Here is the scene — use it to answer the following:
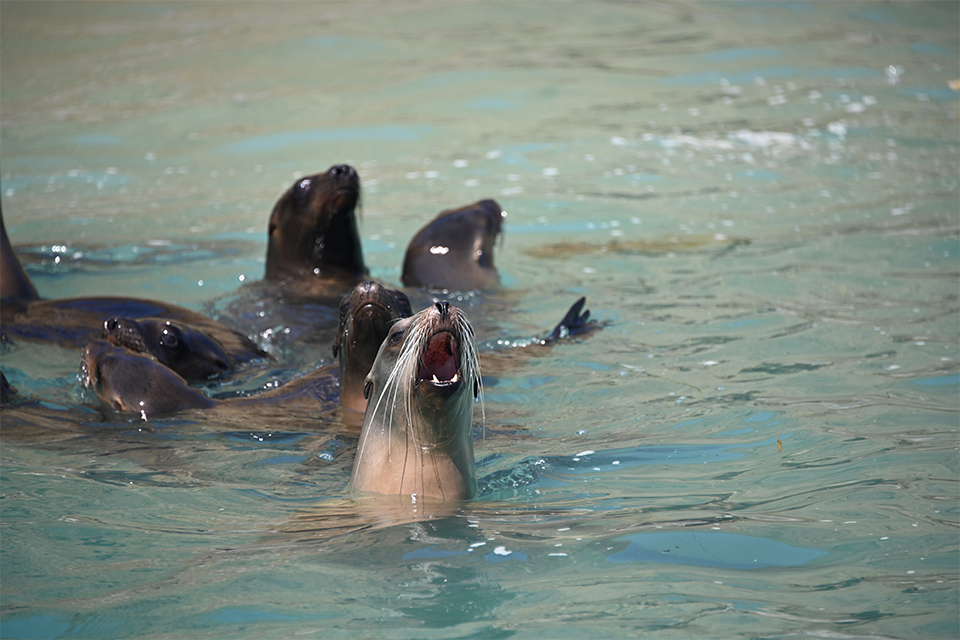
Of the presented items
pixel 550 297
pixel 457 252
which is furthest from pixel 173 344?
pixel 550 297

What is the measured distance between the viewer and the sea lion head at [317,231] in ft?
20.4

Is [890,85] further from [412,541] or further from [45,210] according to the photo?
[412,541]

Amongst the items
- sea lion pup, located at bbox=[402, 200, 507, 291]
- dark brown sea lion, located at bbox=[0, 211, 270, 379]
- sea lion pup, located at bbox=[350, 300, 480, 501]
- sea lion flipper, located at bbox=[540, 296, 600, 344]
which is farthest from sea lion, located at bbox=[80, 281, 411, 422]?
sea lion pup, located at bbox=[402, 200, 507, 291]

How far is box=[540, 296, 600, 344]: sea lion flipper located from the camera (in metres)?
5.51

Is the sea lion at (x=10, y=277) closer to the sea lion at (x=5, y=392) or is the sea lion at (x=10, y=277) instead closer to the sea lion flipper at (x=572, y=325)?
the sea lion at (x=5, y=392)

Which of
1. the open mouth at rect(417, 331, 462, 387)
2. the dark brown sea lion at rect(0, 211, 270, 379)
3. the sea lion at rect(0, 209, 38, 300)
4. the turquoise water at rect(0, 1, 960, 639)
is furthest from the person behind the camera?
the sea lion at rect(0, 209, 38, 300)

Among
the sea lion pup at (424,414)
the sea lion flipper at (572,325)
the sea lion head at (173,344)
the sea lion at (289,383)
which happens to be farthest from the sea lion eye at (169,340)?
the sea lion flipper at (572,325)

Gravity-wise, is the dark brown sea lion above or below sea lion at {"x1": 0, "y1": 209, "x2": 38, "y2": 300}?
below

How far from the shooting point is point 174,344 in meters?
5.02

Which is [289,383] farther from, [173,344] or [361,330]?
[361,330]

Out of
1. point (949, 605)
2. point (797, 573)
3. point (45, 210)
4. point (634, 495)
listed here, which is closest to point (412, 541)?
point (634, 495)

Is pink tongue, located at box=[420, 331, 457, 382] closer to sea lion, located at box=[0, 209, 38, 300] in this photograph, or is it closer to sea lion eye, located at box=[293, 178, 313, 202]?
sea lion eye, located at box=[293, 178, 313, 202]

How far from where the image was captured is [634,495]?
3.54 meters

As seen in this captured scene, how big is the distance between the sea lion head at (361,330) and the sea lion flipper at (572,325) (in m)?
1.21
